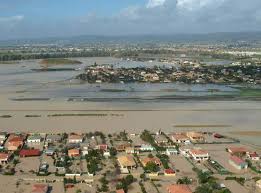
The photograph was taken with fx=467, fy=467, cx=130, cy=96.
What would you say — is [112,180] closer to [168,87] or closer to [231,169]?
[231,169]

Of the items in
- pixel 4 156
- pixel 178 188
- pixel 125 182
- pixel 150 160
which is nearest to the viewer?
pixel 178 188

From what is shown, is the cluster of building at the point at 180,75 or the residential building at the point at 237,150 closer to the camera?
the residential building at the point at 237,150

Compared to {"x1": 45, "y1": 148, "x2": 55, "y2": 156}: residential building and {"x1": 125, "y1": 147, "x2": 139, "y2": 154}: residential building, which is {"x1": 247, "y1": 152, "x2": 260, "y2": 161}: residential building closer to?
{"x1": 125, "y1": 147, "x2": 139, "y2": 154}: residential building

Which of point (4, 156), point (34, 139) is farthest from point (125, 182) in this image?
point (34, 139)

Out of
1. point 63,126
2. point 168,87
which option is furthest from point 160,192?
point 168,87

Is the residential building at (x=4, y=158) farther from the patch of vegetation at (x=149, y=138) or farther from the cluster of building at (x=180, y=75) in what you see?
the cluster of building at (x=180, y=75)

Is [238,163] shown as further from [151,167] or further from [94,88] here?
[94,88]

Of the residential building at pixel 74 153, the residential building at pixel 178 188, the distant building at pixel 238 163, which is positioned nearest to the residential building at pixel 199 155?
the distant building at pixel 238 163
